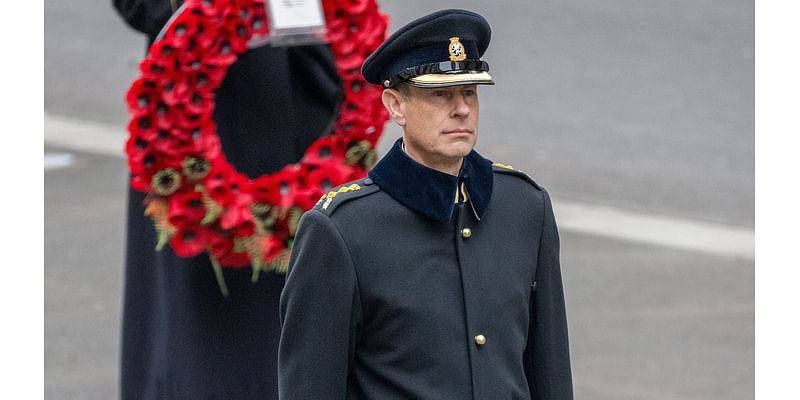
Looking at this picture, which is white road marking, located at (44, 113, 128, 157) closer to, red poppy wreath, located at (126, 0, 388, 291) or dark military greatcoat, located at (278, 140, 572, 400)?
red poppy wreath, located at (126, 0, 388, 291)

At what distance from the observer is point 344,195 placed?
3.61m

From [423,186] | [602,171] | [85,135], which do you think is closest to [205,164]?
[423,186]

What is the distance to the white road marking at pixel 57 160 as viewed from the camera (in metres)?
10.5

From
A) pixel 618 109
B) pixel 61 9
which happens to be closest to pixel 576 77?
pixel 618 109

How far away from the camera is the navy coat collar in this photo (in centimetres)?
357

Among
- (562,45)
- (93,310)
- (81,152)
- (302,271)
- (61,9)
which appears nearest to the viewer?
(302,271)

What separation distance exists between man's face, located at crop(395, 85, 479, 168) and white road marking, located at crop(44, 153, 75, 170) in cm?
727

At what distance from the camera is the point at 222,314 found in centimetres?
536

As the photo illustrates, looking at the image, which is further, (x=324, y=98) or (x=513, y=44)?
(x=513, y=44)

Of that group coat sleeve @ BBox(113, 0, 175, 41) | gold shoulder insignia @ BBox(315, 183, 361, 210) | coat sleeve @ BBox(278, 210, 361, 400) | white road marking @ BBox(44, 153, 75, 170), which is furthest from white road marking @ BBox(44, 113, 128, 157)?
coat sleeve @ BBox(278, 210, 361, 400)

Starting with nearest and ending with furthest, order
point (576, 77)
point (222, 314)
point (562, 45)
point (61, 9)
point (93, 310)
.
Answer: point (222, 314) < point (93, 310) < point (576, 77) < point (562, 45) < point (61, 9)

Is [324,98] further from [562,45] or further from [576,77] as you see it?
[562,45]

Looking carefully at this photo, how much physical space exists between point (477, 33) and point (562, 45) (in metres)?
9.18

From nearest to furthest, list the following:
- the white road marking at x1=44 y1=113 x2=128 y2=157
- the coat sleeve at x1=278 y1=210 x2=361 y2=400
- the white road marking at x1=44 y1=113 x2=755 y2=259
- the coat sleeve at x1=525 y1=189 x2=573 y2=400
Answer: the coat sleeve at x1=278 y1=210 x2=361 y2=400
the coat sleeve at x1=525 y1=189 x2=573 y2=400
the white road marking at x1=44 y1=113 x2=755 y2=259
the white road marking at x1=44 y1=113 x2=128 y2=157
